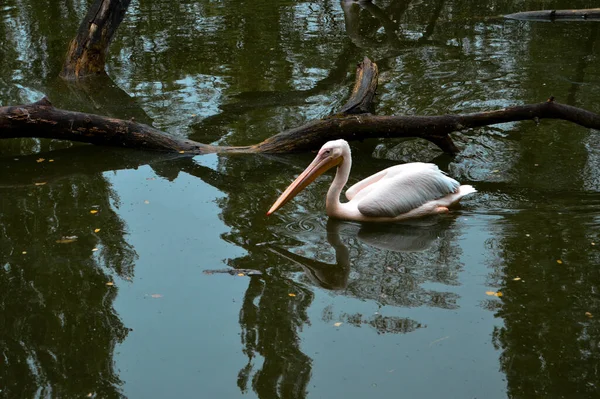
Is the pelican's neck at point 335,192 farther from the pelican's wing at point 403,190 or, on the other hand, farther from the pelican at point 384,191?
the pelican's wing at point 403,190

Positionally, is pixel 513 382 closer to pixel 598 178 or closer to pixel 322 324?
pixel 322 324

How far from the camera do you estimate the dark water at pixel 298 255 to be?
429cm

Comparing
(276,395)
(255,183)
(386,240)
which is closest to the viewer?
(276,395)

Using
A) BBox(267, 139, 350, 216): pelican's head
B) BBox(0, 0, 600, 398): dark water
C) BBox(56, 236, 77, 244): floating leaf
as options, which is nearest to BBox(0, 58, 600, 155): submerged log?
BBox(0, 0, 600, 398): dark water

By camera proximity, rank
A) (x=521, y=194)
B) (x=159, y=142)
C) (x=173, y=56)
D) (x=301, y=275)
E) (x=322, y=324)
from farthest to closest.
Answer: (x=173, y=56) → (x=159, y=142) → (x=521, y=194) → (x=301, y=275) → (x=322, y=324)

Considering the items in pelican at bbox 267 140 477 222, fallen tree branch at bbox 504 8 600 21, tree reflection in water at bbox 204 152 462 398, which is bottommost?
tree reflection in water at bbox 204 152 462 398

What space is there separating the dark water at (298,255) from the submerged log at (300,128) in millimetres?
160

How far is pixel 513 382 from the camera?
415 cm

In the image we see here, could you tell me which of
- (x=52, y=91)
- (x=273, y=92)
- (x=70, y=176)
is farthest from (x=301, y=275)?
(x=52, y=91)

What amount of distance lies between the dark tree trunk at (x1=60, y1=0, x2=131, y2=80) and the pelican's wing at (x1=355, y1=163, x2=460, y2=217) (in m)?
5.41

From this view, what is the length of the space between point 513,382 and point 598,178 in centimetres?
336

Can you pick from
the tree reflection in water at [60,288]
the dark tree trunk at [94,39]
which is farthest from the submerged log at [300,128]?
the dark tree trunk at [94,39]

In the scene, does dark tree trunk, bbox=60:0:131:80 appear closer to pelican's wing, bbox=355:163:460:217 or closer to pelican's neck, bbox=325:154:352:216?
pelican's neck, bbox=325:154:352:216

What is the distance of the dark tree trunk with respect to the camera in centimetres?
1036
